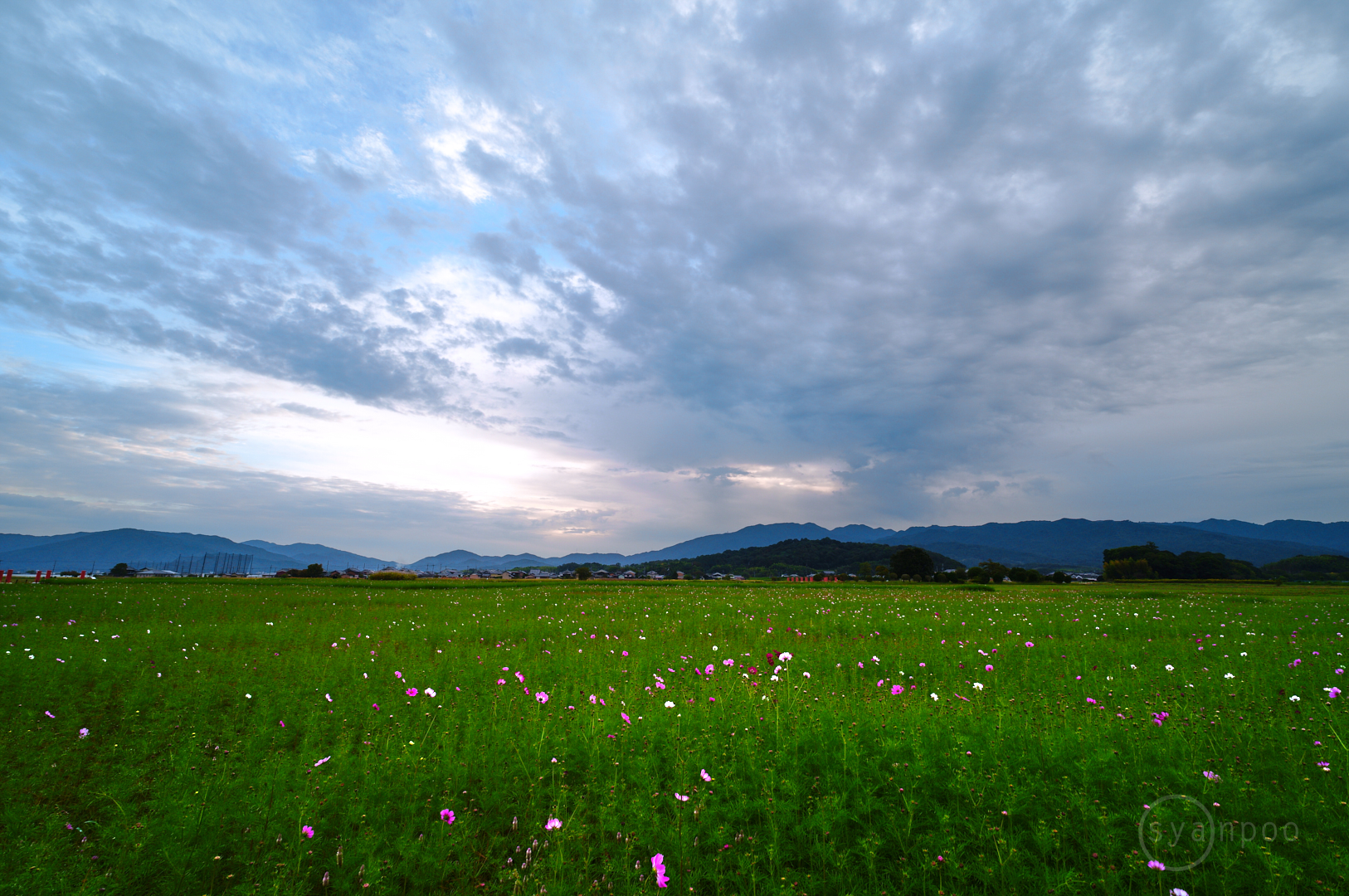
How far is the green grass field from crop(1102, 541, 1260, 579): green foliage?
10392 centimetres

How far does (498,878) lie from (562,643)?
834 cm

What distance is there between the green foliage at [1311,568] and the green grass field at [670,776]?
454 feet

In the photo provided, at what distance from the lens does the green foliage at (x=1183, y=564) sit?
3410 inches

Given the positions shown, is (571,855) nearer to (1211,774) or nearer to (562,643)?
(1211,774)

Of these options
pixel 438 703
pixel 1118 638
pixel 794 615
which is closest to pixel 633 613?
pixel 794 615

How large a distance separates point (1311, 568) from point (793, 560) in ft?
373

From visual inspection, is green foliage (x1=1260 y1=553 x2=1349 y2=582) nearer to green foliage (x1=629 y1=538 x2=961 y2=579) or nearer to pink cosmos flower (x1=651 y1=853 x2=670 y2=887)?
green foliage (x1=629 y1=538 x2=961 y2=579)

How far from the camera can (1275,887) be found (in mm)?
3553

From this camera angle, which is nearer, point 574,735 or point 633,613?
point 574,735

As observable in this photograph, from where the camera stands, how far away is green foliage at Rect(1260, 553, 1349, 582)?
9962 centimetres

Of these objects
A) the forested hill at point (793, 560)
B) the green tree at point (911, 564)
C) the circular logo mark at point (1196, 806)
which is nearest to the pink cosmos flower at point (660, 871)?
the circular logo mark at point (1196, 806)

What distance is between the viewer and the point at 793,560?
6467 inches

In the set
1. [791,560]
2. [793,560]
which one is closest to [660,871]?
[791,560]

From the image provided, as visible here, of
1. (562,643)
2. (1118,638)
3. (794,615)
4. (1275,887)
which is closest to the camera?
(1275,887)
